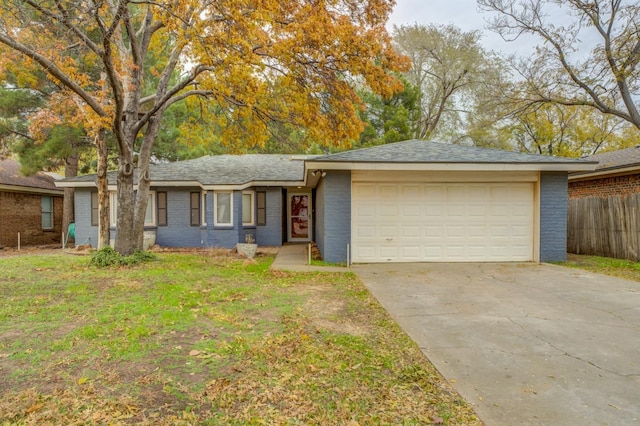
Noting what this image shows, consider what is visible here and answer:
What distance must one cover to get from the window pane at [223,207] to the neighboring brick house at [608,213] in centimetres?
1129

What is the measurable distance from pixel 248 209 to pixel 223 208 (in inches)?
45.6

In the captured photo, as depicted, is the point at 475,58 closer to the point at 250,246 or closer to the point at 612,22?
the point at 612,22

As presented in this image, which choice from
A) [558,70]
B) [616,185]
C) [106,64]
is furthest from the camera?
[558,70]

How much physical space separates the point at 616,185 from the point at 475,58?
47.6 ft

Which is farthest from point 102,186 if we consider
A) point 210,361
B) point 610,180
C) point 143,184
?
point 610,180

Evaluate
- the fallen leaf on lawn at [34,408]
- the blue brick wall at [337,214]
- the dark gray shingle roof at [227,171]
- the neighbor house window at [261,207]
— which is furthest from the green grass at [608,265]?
the neighbor house window at [261,207]

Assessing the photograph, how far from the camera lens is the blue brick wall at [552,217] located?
30.9ft

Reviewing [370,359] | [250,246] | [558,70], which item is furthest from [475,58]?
[370,359]

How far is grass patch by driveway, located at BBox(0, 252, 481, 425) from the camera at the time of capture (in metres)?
2.48

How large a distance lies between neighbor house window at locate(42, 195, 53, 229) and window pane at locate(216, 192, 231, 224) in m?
9.86

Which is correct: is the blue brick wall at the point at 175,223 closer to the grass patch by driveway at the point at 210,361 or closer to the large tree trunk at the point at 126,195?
the large tree trunk at the point at 126,195

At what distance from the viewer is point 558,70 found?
46.6ft

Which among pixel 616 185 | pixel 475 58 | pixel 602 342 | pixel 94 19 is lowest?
pixel 602 342

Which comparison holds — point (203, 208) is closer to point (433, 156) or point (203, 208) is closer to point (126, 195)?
point (126, 195)
